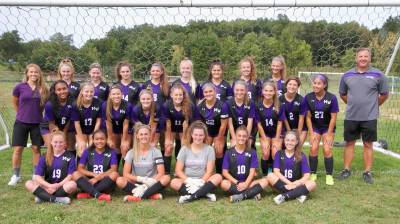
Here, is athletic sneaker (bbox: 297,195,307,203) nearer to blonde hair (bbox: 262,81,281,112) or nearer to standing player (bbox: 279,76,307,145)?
standing player (bbox: 279,76,307,145)

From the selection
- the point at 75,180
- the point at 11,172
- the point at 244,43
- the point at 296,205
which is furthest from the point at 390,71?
the point at 11,172

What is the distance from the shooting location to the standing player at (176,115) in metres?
5.12

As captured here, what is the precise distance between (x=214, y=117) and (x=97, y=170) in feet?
5.17

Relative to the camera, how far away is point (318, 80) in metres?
5.32

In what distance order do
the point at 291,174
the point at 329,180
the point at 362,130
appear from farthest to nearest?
the point at 362,130, the point at 329,180, the point at 291,174

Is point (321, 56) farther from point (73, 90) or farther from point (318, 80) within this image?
point (73, 90)

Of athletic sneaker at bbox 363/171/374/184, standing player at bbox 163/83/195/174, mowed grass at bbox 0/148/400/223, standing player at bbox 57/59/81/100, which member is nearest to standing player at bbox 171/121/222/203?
mowed grass at bbox 0/148/400/223

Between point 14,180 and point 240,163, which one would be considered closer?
point 240,163

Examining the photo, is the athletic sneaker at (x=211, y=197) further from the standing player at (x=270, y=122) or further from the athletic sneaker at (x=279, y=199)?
the standing player at (x=270, y=122)

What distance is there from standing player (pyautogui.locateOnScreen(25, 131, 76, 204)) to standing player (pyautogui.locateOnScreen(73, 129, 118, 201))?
126 millimetres

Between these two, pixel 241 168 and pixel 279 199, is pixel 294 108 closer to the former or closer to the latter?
pixel 241 168

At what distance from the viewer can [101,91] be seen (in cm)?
564

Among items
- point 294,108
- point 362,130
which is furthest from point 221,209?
point 362,130

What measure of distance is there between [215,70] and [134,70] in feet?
4.50
